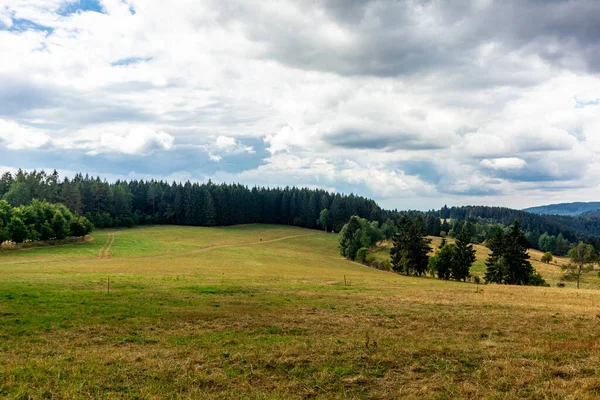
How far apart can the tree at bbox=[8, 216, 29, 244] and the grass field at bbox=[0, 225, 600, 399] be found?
2417 inches

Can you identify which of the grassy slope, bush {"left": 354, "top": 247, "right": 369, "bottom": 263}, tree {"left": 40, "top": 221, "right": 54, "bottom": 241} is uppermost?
tree {"left": 40, "top": 221, "right": 54, "bottom": 241}

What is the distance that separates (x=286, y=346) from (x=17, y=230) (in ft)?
284

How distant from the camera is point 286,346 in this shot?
1474cm

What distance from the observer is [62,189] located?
126250 millimetres

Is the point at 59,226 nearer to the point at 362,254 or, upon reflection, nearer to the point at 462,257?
the point at 362,254

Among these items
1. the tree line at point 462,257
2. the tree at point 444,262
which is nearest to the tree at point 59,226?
the tree line at point 462,257

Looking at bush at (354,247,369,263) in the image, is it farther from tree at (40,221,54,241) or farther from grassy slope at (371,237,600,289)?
tree at (40,221,54,241)

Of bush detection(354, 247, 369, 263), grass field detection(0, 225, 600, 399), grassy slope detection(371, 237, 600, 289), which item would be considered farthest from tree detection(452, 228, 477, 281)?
grass field detection(0, 225, 600, 399)

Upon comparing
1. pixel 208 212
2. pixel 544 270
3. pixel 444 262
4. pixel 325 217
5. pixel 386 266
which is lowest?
pixel 544 270

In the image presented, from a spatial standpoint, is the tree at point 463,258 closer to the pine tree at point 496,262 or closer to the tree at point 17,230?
the pine tree at point 496,262

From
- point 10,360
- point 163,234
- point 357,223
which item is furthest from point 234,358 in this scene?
point 163,234

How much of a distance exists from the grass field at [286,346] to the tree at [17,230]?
61386 millimetres

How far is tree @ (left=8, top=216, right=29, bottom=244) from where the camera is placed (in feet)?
259

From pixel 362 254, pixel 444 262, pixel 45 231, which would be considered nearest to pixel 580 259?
pixel 444 262
